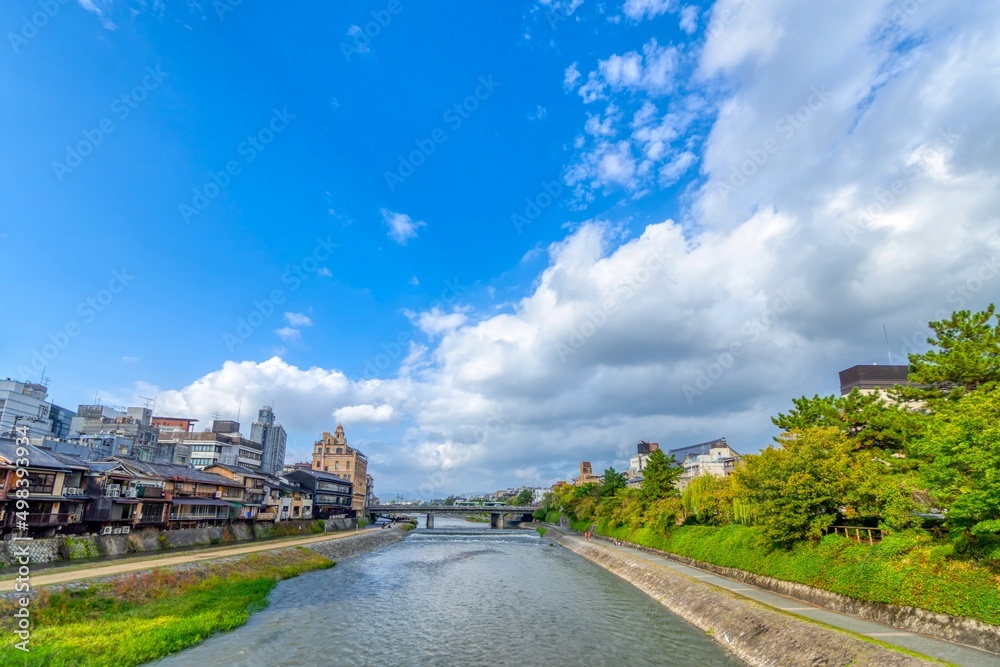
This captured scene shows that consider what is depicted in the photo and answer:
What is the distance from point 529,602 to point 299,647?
51.6 ft

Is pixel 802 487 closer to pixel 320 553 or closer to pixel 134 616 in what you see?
pixel 134 616

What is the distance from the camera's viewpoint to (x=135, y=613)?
24141mm

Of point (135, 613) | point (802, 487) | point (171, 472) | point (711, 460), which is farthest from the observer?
point (711, 460)

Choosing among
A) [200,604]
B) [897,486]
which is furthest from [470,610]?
[897,486]

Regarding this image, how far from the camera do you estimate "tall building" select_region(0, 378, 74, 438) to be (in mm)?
79625

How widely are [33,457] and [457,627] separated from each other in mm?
42113

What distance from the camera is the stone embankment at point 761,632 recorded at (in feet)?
52.5

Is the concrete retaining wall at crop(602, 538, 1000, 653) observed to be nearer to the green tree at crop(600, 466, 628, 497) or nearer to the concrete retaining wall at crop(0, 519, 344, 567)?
the concrete retaining wall at crop(0, 519, 344, 567)

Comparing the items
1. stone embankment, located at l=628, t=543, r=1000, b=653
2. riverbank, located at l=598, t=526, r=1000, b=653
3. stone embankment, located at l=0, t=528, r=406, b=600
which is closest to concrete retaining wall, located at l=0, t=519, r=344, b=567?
stone embankment, located at l=0, t=528, r=406, b=600

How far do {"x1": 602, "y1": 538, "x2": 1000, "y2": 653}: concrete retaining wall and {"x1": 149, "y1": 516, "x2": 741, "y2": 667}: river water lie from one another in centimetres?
651

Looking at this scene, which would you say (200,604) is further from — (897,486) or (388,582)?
(897,486)

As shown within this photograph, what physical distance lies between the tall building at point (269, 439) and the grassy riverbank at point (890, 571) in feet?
490

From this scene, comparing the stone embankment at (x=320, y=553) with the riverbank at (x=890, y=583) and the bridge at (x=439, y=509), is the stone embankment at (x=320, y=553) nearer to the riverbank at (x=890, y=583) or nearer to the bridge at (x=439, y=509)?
the bridge at (x=439, y=509)

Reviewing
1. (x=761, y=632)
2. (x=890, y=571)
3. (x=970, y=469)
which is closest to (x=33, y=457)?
(x=761, y=632)
